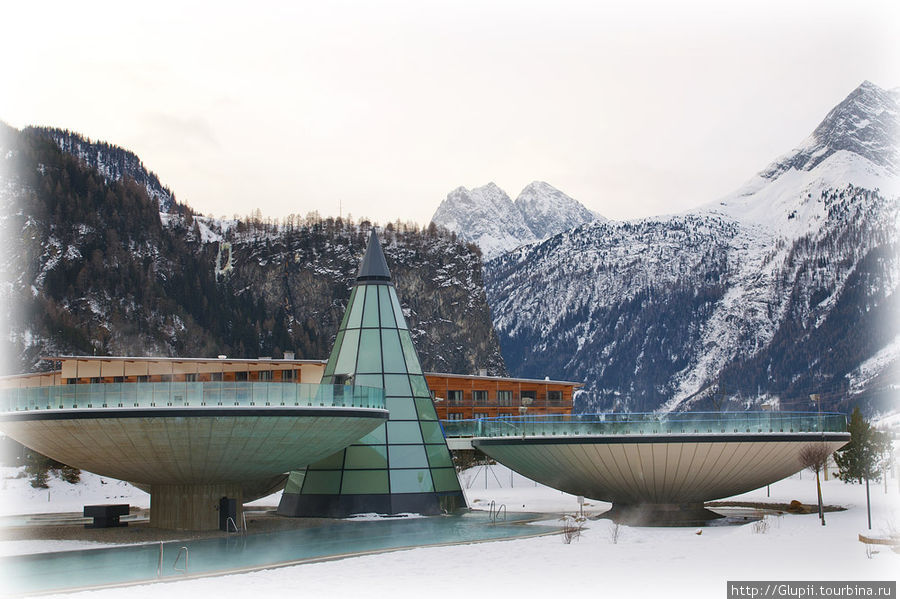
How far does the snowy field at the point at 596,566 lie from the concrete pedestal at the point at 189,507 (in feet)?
14.5

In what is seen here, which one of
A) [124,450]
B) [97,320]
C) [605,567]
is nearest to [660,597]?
[605,567]

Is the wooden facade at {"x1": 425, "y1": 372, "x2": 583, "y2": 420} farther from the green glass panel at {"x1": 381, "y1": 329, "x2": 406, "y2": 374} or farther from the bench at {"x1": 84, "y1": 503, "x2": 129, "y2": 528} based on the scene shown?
the bench at {"x1": 84, "y1": 503, "x2": 129, "y2": 528}

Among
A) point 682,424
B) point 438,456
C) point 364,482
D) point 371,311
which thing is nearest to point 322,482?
point 364,482

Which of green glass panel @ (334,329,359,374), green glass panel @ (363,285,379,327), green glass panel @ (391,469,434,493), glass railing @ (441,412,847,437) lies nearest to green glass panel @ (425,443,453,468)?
green glass panel @ (391,469,434,493)

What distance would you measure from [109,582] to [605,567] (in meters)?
11.3

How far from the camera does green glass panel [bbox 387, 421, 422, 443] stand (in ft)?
129

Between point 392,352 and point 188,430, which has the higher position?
point 392,352

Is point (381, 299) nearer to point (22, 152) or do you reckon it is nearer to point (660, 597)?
point (660, 597)

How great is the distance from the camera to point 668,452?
113 feet

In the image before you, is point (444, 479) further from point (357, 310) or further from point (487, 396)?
point (487, 396)

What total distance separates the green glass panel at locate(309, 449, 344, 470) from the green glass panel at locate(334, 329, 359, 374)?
3429 millimetres

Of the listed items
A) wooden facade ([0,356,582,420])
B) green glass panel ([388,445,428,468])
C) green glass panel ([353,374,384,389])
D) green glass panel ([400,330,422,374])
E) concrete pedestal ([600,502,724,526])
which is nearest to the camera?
concrete pedestal ([600,502,724,526])

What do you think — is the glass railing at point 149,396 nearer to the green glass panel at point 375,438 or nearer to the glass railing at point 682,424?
the green glass panel at point 375,438

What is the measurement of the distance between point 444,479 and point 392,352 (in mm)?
5507
